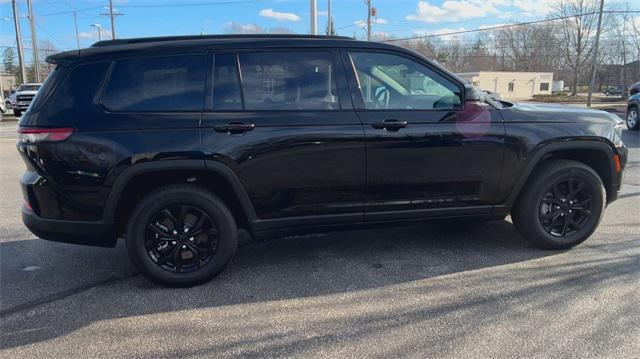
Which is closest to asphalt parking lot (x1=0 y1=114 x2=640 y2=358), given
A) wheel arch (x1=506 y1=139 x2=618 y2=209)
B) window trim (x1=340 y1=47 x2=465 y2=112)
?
wheel arch (x1=506 y1=139 x2=618 y2=209)

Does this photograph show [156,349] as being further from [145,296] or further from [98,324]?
[145,296]

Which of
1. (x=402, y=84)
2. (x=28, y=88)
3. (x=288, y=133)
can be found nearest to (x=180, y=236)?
(x=288, y=133)

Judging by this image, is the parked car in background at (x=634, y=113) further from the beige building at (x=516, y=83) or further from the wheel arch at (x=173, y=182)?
the beige building at (x=516, y=83)

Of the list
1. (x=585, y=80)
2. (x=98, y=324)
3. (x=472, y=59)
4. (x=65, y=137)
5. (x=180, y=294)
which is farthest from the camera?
(x=472, y=59)

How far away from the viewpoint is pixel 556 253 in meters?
4.46

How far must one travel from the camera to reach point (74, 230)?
365 cm

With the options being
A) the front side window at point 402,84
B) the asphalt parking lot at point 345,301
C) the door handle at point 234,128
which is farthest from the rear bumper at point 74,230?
the front side window at point 402,84

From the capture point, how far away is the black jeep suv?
11.7 feet

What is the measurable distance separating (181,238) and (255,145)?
2.97ft

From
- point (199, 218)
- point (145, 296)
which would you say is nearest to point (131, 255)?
point (145, 296)

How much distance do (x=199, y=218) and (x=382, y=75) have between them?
1.86m

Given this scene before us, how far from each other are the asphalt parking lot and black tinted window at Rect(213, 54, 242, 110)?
4.55 feet

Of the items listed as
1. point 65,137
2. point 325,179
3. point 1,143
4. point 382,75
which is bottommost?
point 1,143

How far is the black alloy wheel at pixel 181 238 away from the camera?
373 cm
